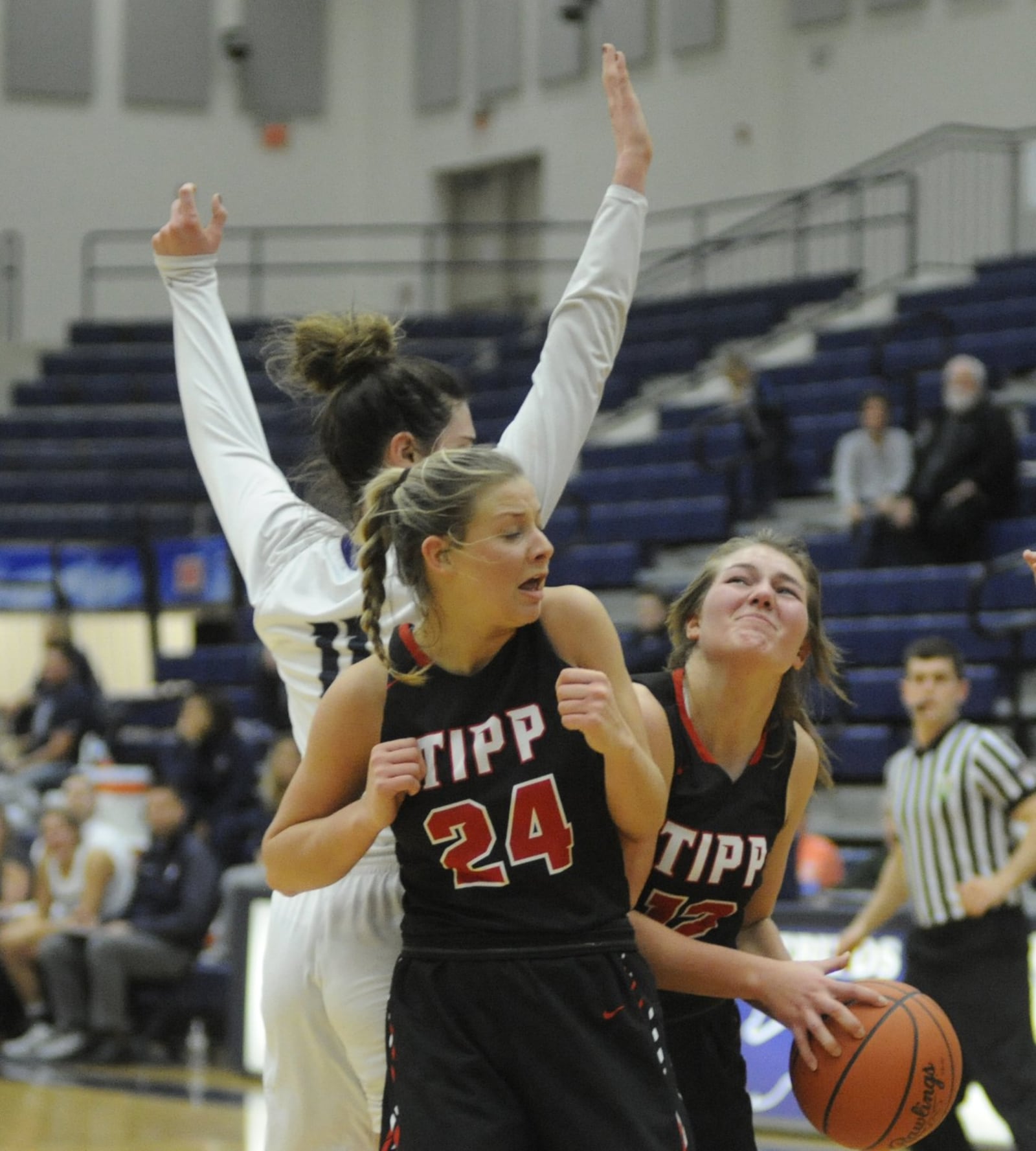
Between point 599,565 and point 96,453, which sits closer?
point 599,565

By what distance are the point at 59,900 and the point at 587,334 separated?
727cm

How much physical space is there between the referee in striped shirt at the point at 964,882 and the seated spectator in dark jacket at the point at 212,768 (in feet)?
14.9

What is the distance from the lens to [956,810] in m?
5.71

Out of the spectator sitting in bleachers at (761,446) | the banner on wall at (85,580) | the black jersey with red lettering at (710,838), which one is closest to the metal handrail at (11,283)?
the banner on wall at (85,580)

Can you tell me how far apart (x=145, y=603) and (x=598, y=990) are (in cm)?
1179

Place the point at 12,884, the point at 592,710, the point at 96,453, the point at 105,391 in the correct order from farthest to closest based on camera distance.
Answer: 1. the point at 105,391
2. the point at 96,453
3. the point at 12,884
4. the point at 592,710

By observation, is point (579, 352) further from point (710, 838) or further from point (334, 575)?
point (710, 838)

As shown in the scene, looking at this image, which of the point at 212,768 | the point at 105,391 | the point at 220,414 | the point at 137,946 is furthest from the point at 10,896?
the point at 105,391

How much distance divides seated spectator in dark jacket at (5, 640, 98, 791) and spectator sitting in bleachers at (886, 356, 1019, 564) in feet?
16.7

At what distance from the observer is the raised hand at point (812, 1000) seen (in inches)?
110

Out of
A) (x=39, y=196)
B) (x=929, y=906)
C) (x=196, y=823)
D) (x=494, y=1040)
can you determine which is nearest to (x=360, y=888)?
(x=494, y=1040)

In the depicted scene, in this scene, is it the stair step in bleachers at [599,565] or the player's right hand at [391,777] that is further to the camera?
the stair step in bleachers at [599,565]

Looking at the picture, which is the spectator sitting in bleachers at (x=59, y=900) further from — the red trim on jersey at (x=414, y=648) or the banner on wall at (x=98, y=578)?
the red trim on jersey at (x=414, y=648)

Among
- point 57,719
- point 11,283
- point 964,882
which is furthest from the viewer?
point 11,283
